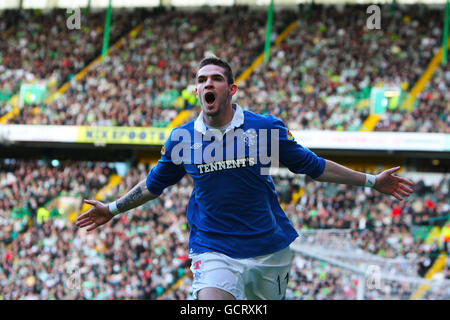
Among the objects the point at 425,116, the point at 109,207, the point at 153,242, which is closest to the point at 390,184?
the point at 109,207

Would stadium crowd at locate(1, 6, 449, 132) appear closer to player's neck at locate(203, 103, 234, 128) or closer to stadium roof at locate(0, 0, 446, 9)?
stadium roof at locate(0, 0, 446, 9)

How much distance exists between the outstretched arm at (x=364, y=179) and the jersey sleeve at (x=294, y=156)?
2.9 inches

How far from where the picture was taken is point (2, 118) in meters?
20.7

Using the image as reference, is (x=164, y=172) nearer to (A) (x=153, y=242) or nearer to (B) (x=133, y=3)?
(A) (x=153, y=242)

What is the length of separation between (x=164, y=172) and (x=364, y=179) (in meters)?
1.56

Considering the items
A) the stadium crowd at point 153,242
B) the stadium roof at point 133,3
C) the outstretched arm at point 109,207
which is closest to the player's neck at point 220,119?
the outstretched arm at point 109,207

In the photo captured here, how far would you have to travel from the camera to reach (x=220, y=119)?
450 cm

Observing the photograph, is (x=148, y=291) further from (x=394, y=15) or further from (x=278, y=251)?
(x=394, y=15)

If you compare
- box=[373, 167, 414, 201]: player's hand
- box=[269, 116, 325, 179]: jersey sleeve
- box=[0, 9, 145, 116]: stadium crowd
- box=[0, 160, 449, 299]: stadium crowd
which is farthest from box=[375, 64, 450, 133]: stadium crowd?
box=[269, 116, 325, 179]: jersey sleeve

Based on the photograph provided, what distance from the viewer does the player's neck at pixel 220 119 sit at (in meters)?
4.50

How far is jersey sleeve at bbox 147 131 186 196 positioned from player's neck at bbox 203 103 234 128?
0.33 m

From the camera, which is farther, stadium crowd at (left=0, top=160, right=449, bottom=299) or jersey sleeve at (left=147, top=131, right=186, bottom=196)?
stadium crowd at (left=0, top=160, right=449, bottom=299)

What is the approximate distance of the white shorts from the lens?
166 inches

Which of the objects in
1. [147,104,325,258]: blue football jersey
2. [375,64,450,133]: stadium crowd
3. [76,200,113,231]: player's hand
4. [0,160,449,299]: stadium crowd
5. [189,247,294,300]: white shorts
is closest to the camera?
[189,247,294,300]: white shorts
